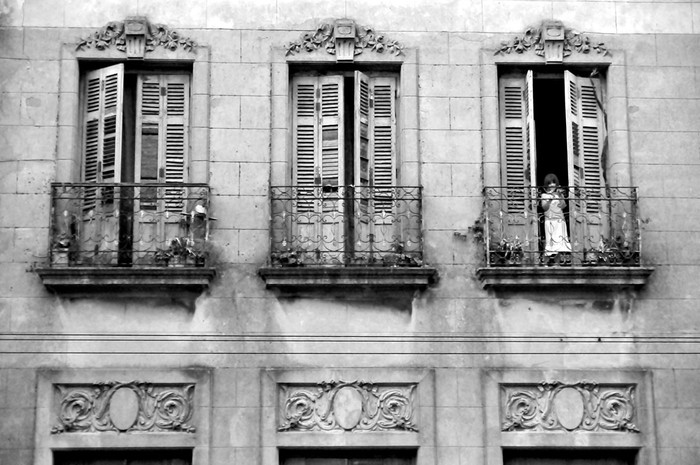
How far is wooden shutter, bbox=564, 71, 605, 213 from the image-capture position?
19.7 m


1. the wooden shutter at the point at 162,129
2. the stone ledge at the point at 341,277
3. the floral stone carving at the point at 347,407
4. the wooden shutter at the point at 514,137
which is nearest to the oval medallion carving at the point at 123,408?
the floral stone carving at the point at 347,407

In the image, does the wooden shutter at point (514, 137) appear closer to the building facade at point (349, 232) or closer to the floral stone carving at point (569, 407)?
the building facade at point (349, 232)

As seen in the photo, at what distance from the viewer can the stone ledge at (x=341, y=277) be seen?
1852 cm

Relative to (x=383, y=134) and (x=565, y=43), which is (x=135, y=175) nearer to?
(x=383, y=134)

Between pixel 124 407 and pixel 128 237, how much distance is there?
2.39m

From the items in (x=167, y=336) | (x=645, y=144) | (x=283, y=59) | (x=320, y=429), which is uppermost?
(x=283, y=59)

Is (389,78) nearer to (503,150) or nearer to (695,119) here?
(503,150)

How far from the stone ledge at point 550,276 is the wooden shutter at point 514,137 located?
1.16m

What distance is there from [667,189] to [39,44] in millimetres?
9063

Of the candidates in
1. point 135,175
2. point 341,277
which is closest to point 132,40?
point 135,175

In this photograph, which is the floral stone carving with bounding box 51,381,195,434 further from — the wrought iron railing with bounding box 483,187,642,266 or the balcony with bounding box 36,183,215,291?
the wrought iron railing with bounding box 483,187,642,266

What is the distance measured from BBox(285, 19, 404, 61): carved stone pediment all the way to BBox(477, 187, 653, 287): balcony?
2574 mm

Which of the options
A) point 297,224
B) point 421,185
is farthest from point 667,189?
point 297,224

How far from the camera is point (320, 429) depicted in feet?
60.1
